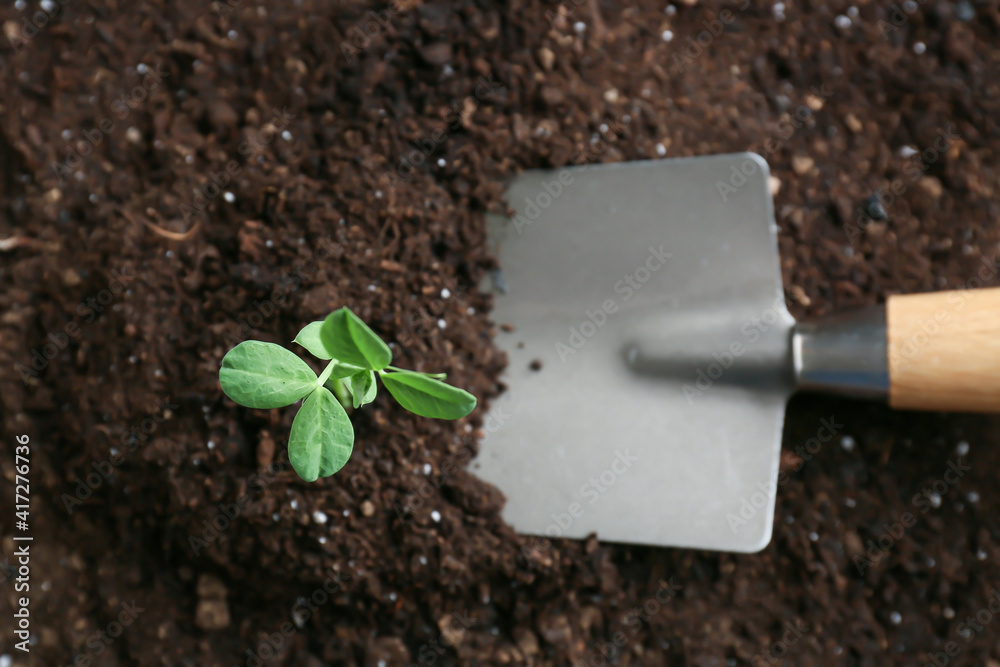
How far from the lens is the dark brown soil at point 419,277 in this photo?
1137 mm

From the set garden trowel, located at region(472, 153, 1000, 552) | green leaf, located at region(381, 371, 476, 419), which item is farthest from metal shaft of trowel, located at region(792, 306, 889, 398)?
green leaf, located at region(381, 371, 476, 419)

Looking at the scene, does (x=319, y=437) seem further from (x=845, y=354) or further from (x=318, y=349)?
(x=845, y=354)

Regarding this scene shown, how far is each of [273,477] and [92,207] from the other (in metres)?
0.59

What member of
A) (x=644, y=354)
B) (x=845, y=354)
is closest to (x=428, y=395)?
(x=644, y=354)

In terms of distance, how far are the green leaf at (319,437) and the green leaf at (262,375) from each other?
0.08ft

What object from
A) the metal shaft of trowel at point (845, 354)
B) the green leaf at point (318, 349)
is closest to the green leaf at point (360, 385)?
the green leaf at point (318, 349)

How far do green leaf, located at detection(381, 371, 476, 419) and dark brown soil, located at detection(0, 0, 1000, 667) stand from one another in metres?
0.28

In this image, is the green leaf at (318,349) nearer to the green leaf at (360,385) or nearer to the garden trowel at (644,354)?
the green leaf at (360,385)

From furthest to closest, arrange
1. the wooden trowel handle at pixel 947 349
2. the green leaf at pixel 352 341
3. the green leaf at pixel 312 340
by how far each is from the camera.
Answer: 1. the wooden trowel handle at pixel 947 349
2. the green leaf at pixel 312 340
3. the green leaf at pixel 352 341

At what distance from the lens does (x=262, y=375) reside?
0.79m

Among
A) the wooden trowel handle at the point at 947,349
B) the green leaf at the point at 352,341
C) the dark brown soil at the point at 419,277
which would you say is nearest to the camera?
the green leaf at the point at 352,341

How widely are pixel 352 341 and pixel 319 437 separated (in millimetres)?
128

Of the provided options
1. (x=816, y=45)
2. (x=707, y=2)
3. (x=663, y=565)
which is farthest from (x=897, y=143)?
(x=663, y=565)

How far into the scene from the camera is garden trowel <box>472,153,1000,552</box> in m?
1.16
